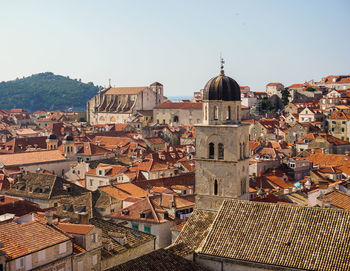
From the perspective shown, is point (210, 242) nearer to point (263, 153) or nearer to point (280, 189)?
point (280, 189)

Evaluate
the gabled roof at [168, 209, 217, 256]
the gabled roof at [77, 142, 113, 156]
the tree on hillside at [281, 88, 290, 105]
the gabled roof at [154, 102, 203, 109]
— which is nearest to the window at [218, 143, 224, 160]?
the gabled roof at [168, 209, 217, 256]

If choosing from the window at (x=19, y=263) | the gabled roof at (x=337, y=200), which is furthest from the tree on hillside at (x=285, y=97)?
the window at (x=19, y=263)

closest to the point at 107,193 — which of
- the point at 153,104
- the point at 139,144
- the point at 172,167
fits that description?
the point at 172,167

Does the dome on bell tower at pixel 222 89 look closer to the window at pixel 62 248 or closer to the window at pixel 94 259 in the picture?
the window at pixel 94 259

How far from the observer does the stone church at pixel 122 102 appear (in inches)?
5837

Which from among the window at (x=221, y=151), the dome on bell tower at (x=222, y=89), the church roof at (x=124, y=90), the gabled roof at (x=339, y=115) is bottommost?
the window at (x=221, y=151)

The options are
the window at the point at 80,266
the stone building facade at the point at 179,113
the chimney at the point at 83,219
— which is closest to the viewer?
the window at the point at 80,266

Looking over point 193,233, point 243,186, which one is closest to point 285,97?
point 243,186

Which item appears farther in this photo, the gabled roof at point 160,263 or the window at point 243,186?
the window at point 243,186

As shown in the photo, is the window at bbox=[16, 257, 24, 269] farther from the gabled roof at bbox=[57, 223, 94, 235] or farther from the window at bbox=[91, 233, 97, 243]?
the window at bbox=[91, 233, 97, 243]

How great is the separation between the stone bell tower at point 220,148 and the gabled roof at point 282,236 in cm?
570

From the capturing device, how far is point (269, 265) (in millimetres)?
21922

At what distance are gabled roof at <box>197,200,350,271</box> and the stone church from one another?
12113cm

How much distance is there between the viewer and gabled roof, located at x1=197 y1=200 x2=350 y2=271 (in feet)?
70.4
